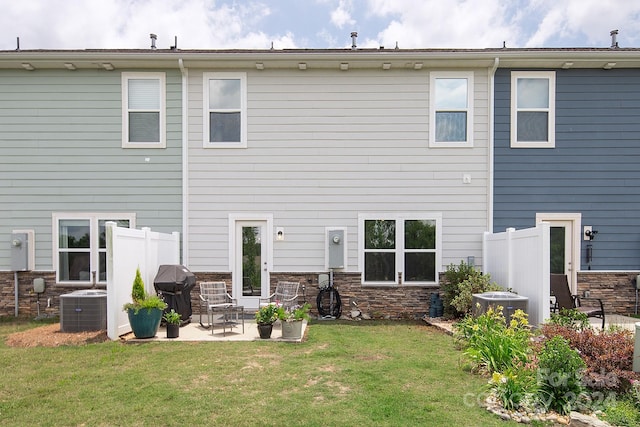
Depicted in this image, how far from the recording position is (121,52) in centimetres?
877

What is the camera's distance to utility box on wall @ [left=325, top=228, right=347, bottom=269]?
29.2 ft

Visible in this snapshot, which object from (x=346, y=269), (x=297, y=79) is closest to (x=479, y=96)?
(x=297, y=79)

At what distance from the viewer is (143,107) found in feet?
30.2

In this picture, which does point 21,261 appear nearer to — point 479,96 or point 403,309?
point 403,309

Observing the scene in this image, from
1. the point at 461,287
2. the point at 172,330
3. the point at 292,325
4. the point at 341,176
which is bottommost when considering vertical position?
the point at 172,330

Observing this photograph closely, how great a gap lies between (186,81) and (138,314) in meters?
5.07

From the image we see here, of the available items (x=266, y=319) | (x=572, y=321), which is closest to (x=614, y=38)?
(x=572, y=321)

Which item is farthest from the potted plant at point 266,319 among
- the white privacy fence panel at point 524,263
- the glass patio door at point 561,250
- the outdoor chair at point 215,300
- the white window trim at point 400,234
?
the glass patio door at point 561,250

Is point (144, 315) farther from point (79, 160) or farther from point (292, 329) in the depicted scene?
point (79, 160)

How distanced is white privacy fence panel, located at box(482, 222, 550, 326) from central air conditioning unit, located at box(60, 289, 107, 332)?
292 inches

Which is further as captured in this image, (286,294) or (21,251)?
(21,251)

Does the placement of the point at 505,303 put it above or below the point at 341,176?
below

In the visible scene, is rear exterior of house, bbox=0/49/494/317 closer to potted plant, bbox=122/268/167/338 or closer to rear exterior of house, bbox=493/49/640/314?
rear exterior of house, bbox=493/49/640/314

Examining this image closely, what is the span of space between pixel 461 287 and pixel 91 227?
789 centimetres
